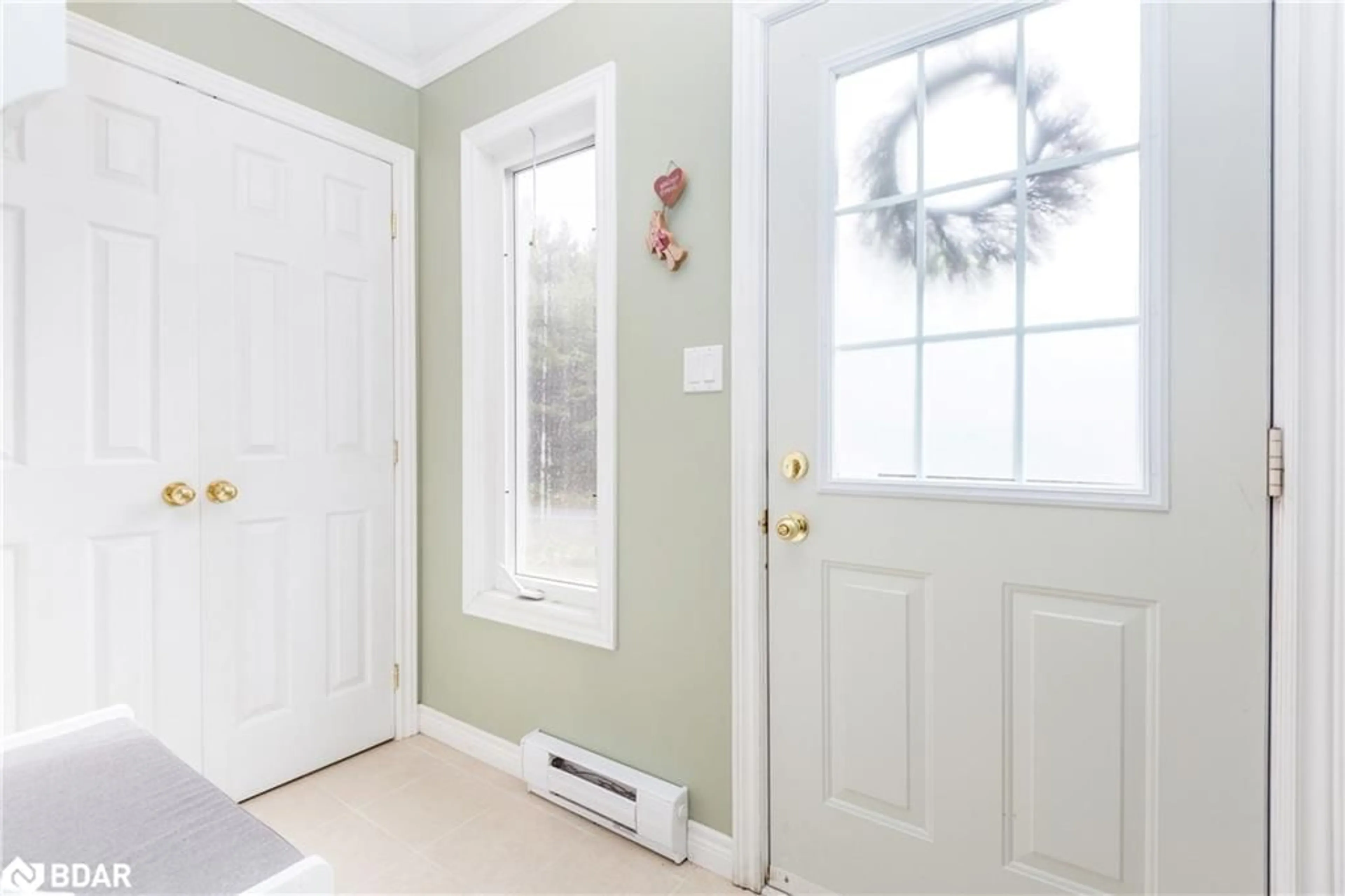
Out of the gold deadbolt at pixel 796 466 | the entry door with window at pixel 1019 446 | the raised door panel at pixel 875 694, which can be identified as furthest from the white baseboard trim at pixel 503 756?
the gold deadbolt at pixel 796 466

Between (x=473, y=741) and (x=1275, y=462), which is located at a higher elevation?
(x=1275, y=462)

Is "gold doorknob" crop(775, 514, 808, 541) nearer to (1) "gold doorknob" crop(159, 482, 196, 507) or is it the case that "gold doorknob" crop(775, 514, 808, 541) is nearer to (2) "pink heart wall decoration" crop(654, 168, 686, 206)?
(2) "pink heart wall decoration" crop(654, 168, 686, 206)

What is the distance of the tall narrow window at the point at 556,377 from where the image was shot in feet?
6.53

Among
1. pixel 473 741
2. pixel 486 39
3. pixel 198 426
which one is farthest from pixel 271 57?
pixel 473 741

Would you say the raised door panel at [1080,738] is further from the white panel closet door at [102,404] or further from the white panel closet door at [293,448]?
the white panel closet door at [102,404]

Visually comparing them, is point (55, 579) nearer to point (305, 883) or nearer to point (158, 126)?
point (158, 126)

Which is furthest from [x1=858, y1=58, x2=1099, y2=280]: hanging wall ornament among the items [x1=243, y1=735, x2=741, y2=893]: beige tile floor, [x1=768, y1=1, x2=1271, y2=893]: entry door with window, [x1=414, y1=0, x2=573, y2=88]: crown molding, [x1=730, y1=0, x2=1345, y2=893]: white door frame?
[x1=243, y1=735, x2=741, y2=893]: beige tile floor

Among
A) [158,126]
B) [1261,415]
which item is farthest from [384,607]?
[1261,415]

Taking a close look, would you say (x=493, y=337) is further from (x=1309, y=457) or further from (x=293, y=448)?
(x=1309, y=457)

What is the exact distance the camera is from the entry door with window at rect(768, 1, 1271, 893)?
1021 millimetres

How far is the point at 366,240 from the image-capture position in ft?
6.93

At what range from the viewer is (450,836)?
1.69 metres

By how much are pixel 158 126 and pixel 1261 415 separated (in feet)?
8.25

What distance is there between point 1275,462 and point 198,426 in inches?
93.6
